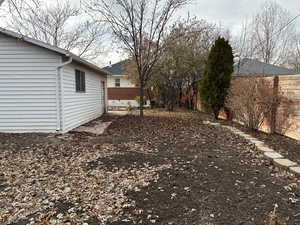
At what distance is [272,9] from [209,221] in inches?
925

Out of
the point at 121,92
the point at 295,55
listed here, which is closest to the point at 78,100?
the point at 121,92

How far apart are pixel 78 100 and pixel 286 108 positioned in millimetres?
7188

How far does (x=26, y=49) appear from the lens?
7316 millimetres

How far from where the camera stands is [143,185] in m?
3.43

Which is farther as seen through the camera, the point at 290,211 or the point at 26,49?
the point at 26,49

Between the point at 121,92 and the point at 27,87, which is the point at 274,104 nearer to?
the point at 27,87

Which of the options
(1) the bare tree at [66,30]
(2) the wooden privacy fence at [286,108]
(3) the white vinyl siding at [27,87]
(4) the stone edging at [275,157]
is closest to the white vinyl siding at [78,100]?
(3) the white vinyl siding at [27,87]

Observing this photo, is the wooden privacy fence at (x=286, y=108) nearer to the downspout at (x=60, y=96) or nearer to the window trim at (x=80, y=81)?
the downspout at (x=60, y=96)

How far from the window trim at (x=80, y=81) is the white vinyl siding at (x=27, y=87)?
168 cm

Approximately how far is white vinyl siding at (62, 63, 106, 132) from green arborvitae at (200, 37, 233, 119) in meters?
5.62

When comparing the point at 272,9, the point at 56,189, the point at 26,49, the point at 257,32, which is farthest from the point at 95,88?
the point at 272,9

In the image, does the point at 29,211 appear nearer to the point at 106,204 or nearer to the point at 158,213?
the point at 106,204

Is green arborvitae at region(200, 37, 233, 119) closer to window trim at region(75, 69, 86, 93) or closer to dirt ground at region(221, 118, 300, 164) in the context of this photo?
dirt ground at region(221, 118, 300, 164)

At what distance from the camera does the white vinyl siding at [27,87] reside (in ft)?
24.0
